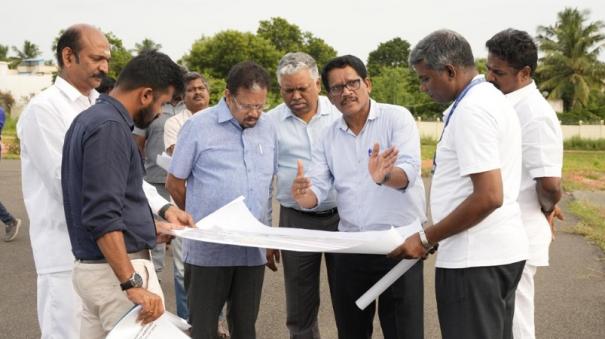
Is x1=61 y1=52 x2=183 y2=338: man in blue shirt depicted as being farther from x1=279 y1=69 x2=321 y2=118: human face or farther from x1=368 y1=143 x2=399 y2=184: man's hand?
x1=279 y1=69 x2=321 y2=118: human face

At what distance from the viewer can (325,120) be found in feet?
13.8

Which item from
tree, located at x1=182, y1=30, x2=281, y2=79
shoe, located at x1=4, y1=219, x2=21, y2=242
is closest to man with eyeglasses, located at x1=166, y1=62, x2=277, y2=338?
shoe, located at x1=4, y1=219, x2=21, y2=242

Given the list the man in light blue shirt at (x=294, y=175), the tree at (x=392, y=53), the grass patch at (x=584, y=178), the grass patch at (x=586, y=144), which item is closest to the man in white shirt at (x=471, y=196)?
the man in light blue shirt at (x=294, y=175)

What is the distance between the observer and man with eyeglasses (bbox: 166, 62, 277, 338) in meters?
3.35

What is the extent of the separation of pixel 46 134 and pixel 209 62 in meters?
46.6

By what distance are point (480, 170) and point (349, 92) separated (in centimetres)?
113

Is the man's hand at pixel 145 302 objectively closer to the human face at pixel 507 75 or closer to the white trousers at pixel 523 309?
the white trousers at pixel 523 309

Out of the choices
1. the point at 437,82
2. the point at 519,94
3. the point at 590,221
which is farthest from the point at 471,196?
the point at 590,221

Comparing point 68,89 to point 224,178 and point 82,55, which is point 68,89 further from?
point 224,178

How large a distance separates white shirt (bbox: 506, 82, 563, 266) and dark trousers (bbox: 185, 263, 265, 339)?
150 cm

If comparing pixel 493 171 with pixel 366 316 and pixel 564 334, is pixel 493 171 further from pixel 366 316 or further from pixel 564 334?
pixel 564 334

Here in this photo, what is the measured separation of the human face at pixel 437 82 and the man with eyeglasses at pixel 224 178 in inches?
39.1

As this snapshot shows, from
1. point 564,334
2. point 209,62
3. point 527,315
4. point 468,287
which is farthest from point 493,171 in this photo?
point 209,62

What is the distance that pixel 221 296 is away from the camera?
341cm
